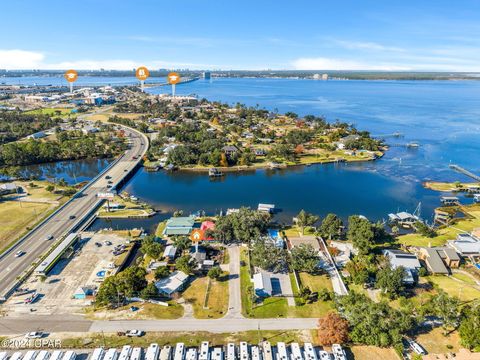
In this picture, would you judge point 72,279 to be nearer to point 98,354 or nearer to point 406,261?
point 98,354

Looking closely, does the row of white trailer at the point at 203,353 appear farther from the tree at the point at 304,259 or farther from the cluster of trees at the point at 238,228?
the cluster of trees at the point at 238,228

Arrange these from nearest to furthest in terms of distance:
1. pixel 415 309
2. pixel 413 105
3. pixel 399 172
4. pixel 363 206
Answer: pixel 415 309, pixel 363 206, pixel 399 172, pixel 413 105

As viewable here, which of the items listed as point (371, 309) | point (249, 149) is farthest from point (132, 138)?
point (371, 309)

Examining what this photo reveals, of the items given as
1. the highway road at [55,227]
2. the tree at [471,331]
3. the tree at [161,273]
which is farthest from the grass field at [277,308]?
the highway road at [55,227]

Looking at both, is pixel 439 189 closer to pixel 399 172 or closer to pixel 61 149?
pixel 399 172

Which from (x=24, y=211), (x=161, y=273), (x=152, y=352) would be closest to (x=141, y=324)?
(x=152, y=352)

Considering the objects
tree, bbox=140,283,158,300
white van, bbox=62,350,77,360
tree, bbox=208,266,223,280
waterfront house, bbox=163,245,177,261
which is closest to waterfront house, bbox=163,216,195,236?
waterfront house, bbox=163,245,177,261
